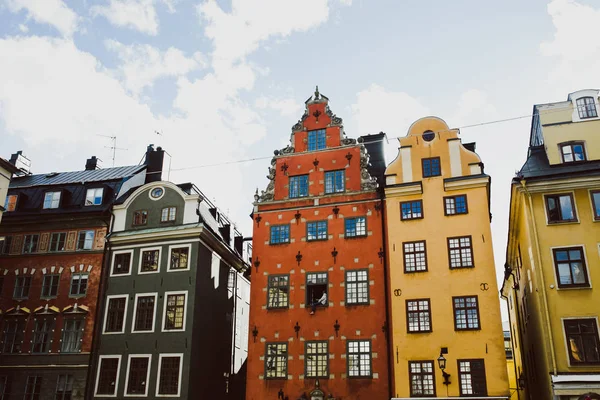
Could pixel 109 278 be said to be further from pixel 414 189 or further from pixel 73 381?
pixel 414 189

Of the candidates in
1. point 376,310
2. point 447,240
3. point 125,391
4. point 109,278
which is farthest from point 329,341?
point 109,278

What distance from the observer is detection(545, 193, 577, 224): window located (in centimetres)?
2511

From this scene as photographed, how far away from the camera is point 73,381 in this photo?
30.6 m

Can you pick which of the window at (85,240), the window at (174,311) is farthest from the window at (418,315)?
the window at (85,240)

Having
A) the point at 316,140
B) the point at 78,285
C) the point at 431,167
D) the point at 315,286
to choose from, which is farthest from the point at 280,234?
the point at 78,285

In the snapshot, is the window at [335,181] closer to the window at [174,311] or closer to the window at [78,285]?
the window at [174,311]

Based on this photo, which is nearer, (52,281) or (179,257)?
(179,257)

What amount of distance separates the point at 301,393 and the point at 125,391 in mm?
10060

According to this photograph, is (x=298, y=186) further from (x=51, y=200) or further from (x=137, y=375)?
(x=51, y=200)

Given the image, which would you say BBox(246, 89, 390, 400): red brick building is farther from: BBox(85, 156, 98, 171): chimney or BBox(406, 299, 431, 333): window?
BBox(85, 156, 98, 171): chimney

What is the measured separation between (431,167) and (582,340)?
35.3 ft

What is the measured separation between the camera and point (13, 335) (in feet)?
107

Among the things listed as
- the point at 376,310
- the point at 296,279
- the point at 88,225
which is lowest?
the point at 376,310

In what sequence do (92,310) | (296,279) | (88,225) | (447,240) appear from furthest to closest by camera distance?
1. (88,225)
2. (92,310)
3. (296,279)
4. (447,240)
